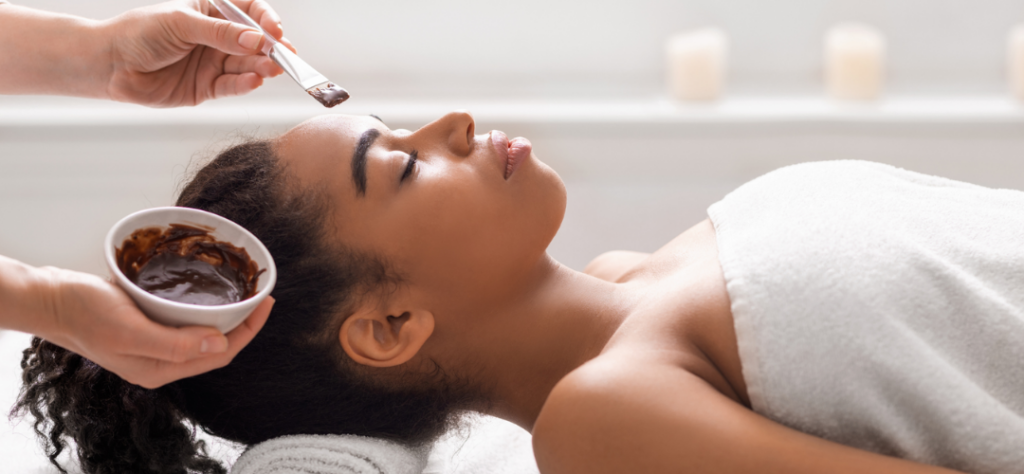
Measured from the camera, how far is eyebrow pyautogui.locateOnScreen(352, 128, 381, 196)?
3.58ft

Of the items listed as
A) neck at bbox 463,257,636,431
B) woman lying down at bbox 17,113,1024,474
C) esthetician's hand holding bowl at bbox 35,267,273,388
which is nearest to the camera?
esthetician's hand holding bowl at bbox 35,267,273,388

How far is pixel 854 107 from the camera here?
2.21 m

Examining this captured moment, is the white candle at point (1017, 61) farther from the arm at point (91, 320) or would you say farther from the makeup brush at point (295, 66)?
the arm at point (91, 320)

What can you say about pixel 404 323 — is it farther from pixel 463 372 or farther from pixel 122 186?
pixel 122 186

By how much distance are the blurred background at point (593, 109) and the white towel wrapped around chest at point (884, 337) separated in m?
1.18

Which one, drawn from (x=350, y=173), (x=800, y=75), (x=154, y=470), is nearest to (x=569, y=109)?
(x=800, y=75)

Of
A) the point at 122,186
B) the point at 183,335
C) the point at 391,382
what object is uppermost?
the point at 183,335

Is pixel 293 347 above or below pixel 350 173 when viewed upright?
below

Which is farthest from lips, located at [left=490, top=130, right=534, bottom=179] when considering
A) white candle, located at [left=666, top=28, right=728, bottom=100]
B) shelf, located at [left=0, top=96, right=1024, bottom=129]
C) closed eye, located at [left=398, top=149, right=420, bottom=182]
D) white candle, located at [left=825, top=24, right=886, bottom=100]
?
white candle, located at [left=825, top=24, right=886, bottom=100]

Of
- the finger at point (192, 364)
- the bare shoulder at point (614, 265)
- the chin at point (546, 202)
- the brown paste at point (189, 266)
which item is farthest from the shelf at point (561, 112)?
the finger at point (192, 364)

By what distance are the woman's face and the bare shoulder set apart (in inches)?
11.5

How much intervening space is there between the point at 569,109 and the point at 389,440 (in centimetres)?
136

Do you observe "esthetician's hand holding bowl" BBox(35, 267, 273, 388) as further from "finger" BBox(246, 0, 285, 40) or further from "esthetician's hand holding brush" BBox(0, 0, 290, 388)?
"finger" BBox(246, 0, 285, 40)

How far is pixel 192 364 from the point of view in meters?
0.84
